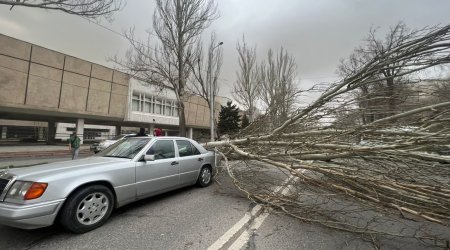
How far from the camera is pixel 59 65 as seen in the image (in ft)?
79.2

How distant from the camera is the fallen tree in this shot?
3951mm

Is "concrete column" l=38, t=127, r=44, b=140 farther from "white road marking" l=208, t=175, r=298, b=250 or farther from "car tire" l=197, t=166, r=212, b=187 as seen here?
"white road marking" l=208, t=175, r=298, b=250

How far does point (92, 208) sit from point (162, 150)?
6.50ft

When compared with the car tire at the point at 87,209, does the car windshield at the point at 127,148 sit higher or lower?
higher

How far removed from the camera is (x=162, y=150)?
589 centimetres

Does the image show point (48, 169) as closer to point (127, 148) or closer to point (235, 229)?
point (127, 148)

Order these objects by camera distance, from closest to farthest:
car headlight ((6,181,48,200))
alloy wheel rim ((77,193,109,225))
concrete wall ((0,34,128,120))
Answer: car headlight ((6,181,48,200))
alloy wheel rim ((77,193,109,225))
concrete wall ((0,34,128,120))

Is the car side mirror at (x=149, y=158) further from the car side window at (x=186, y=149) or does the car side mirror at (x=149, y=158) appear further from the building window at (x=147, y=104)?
the building window at (x=147, y=104)

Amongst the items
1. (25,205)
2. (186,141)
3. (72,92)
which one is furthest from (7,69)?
(25,205)

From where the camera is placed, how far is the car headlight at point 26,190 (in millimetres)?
3604

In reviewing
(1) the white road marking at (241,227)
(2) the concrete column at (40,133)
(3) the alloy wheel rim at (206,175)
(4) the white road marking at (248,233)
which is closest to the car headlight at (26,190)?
(1) the white road marking at (241,227)

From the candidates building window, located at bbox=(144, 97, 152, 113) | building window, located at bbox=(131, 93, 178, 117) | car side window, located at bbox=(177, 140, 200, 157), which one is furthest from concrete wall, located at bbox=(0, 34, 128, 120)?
car side window, located at bbox=(177, 140, 200, 157)

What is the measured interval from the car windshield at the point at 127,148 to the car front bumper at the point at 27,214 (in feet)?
5.62

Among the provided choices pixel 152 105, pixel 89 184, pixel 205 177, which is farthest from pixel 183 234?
pixel 152 105
